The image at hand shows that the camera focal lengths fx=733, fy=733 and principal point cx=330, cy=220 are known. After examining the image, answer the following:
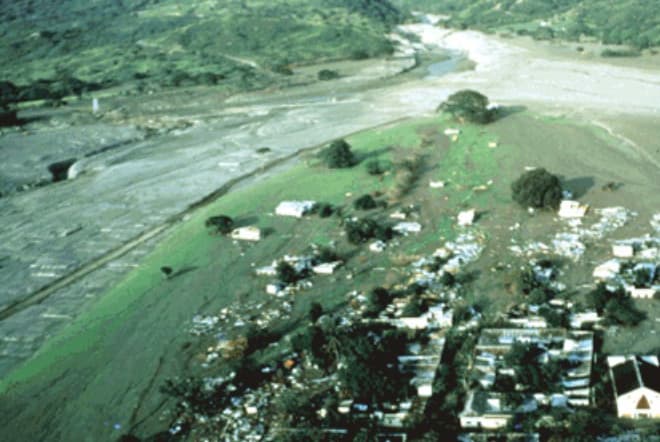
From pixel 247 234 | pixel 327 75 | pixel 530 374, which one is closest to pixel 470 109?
pixel 247 234

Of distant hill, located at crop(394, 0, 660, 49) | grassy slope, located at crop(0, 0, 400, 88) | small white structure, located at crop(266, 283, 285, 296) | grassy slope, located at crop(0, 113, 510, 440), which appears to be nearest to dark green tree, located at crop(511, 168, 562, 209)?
grassy slope, located at crop(0, 113, 510, 440)

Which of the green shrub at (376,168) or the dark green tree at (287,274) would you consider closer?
the dark green tree at (287,274)

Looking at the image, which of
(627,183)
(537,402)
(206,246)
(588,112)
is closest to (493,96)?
(588,112)

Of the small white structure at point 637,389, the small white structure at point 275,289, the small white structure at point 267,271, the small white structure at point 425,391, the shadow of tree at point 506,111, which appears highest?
the small white structure at point 637,389

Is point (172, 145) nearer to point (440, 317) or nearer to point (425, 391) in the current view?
point (440, 317)

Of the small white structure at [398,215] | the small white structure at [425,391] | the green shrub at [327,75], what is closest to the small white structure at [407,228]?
the small white structure at [398,215]

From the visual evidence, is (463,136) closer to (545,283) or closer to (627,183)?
(627,183)

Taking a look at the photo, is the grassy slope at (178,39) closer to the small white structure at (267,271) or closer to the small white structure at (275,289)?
the small white structure at (267,271)
